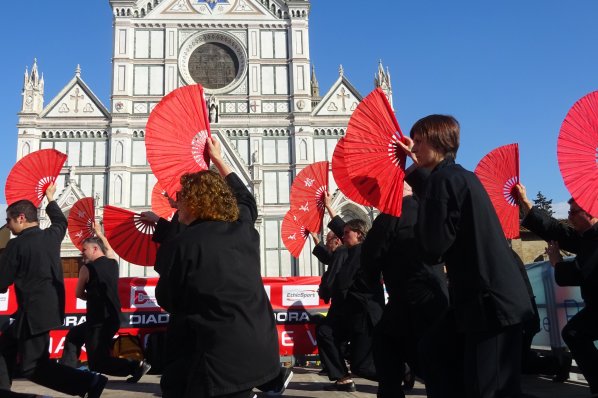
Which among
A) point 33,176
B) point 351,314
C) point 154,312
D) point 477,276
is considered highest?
point 33,176

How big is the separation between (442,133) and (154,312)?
23.3 ft

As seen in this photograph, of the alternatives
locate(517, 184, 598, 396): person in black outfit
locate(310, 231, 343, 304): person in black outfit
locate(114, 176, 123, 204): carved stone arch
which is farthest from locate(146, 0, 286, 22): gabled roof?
locate(517, 184, 598, 396): person in black outfit

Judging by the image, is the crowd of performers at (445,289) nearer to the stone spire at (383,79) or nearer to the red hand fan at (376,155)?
the red hand fan at (376,155)

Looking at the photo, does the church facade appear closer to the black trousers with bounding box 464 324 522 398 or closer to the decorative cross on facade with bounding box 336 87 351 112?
the decorative cross on facade with bounding box 336 87 351 112

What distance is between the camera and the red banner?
344 inches

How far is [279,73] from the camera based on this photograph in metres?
27.6

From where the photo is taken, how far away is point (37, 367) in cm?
459

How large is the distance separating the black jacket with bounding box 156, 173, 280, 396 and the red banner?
21.1ft

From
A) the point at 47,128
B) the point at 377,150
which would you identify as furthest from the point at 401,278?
the point at 47,128

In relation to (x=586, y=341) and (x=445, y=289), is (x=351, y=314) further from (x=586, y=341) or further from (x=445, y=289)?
(x=586, y=341)

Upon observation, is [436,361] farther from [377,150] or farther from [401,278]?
[377,150]

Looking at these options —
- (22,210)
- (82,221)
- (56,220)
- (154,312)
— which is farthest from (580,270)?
(82,221)

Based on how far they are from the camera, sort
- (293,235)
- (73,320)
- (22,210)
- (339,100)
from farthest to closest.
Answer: (339,100), (293,235), (73,320), (22,210)

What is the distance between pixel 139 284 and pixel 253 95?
1941 cm
